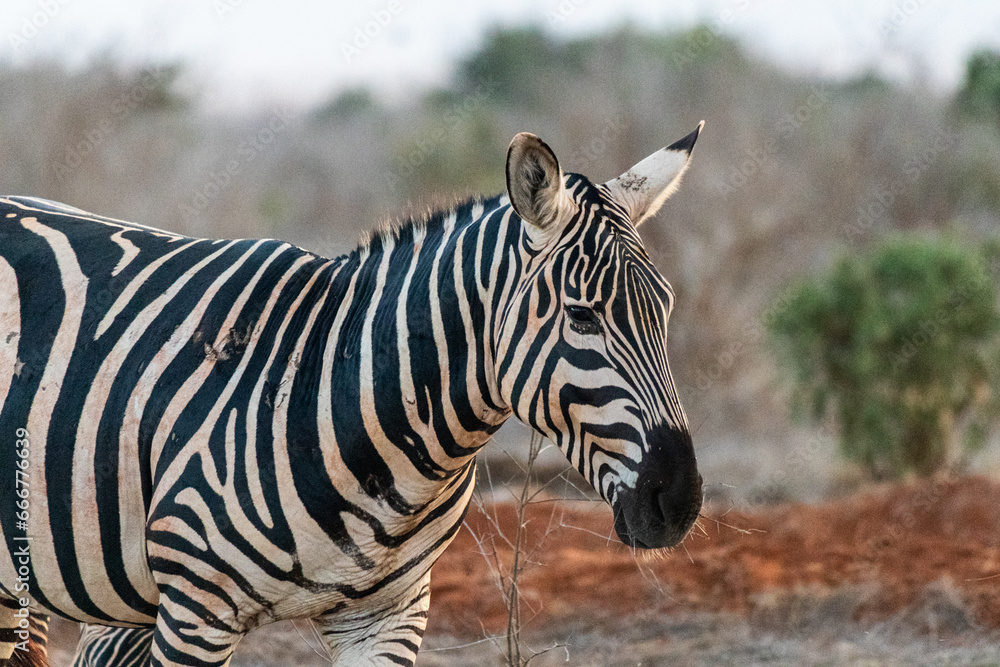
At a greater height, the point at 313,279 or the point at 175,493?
the point at 313,279

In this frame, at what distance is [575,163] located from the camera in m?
15.4

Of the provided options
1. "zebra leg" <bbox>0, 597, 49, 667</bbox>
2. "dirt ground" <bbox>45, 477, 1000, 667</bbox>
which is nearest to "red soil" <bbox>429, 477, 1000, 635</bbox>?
"dirt ground" <bbox>45, 477, 1000, 667</bbox>

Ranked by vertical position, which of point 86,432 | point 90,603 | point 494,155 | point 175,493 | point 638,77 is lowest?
point 90,603

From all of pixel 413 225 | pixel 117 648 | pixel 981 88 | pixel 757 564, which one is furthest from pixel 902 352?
pixel 981 88

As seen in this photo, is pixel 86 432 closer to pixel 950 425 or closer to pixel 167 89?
pixel 950 425

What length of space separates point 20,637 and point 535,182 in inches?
108

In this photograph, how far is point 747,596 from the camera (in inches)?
277

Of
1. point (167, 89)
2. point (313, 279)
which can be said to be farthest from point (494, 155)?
point (313, 279)

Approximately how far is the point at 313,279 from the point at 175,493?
83 cm

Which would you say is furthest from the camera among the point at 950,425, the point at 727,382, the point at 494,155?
the point at 494,155

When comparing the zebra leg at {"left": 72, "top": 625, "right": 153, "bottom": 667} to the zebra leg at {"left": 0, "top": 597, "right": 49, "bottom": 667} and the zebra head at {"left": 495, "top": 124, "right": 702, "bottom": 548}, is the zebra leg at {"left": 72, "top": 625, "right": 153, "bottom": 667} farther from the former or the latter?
the zebra head at {"left": 495, "top": 124, "right": 702, "bottom": 548}

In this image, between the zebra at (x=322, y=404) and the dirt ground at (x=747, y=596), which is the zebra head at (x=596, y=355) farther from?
the dirt ground at (x=747, y=596)

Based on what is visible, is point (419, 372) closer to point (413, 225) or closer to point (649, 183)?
point (413, 225)

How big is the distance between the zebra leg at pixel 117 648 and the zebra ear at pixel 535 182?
254 centimetres
